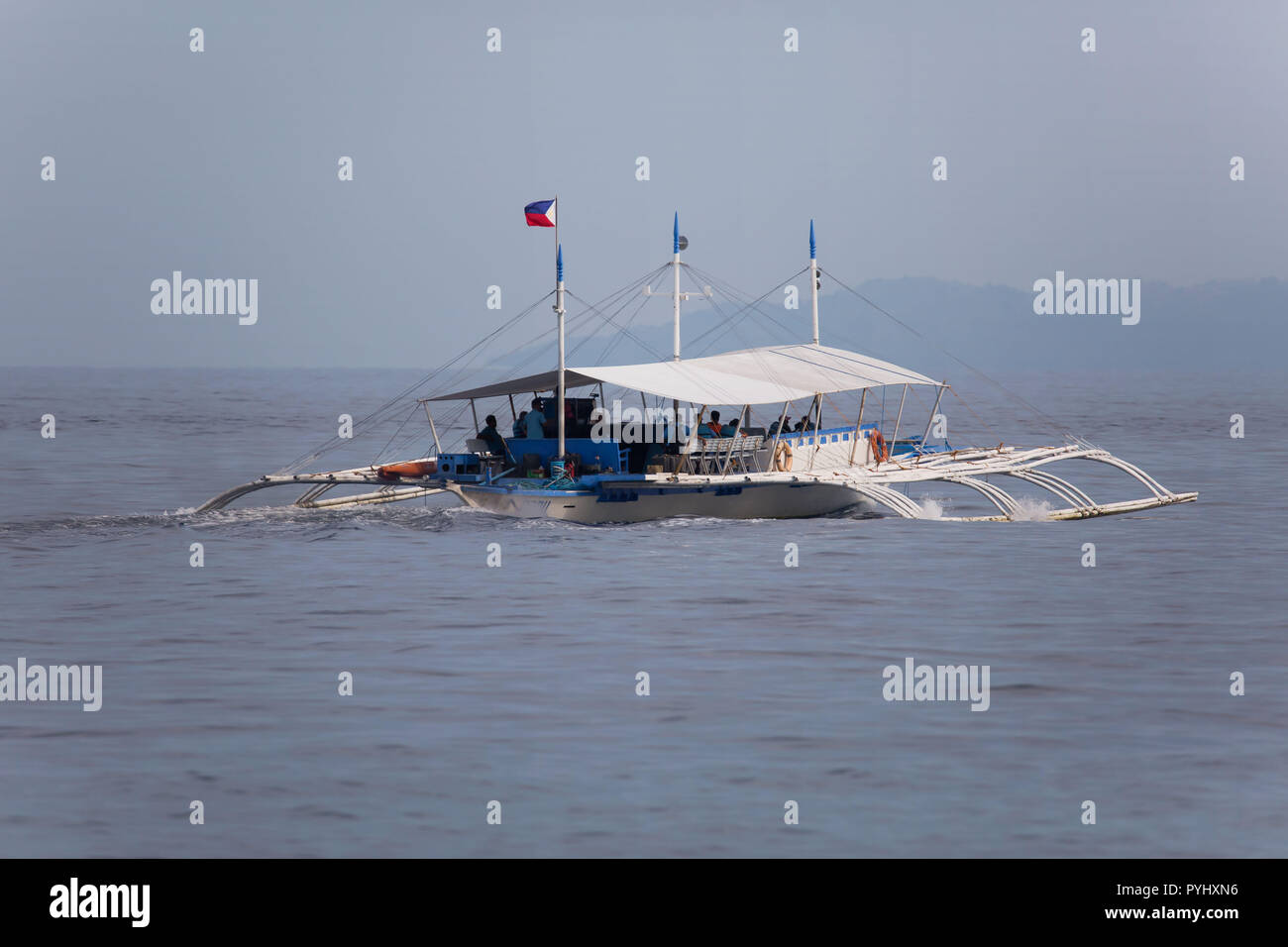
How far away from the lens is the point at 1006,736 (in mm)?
17594

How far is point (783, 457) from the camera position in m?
38.6

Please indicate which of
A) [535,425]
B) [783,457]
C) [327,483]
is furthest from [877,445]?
[327,483]

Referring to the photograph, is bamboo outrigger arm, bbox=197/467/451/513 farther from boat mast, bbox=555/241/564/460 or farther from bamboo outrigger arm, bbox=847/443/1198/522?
bamboo outrigger arm, bbox=847/443/1198/522

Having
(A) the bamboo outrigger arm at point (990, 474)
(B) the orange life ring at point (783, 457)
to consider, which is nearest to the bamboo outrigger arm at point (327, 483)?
(B) the orange life ring at point (783, 457)

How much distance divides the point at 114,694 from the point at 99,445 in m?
58.5

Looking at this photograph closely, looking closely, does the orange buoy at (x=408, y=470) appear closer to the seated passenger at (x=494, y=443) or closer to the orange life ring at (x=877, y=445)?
the seated passenger at (x=494, y=443)

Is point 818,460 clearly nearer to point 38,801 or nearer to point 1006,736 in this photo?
point 1006,736

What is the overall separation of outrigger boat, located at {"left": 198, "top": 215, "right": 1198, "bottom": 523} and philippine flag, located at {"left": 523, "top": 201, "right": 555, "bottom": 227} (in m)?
1.08

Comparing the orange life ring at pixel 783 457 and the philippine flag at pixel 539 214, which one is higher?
the philippine flag at pixel 539 214

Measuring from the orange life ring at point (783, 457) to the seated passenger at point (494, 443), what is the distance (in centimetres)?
663

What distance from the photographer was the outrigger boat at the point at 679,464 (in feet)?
121

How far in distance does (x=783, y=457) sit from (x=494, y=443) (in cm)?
725
